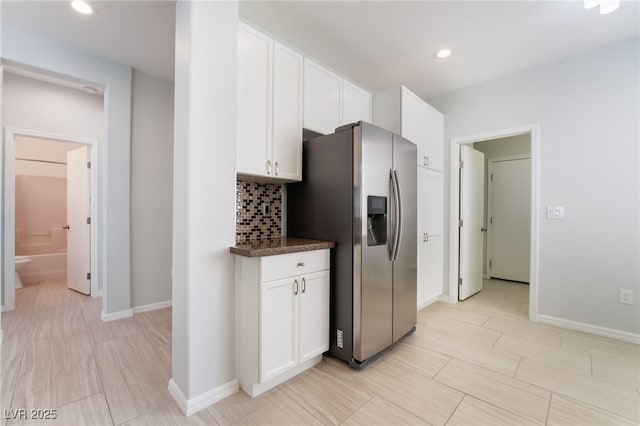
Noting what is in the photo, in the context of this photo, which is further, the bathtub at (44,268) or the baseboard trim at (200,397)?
the bathtub at (44,268)

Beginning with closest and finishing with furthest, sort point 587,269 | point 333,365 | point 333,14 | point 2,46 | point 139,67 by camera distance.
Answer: point 333,365 → point 333,14 → point 2,46 → point 587,269 → point 139,67

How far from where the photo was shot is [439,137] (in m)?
3.40

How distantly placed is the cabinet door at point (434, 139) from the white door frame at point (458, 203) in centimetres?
18

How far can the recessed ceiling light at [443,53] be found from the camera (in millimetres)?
2598

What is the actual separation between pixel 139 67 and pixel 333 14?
2297 mm

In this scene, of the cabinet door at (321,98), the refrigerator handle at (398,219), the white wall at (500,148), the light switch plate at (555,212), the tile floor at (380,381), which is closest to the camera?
the tile floor at (380,381)

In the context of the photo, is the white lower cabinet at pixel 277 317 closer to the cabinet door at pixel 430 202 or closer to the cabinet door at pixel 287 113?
the cabinet door at pixel 287 113

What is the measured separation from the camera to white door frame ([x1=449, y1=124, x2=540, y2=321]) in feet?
9.40

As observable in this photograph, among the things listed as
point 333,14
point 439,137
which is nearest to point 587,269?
point 439,137

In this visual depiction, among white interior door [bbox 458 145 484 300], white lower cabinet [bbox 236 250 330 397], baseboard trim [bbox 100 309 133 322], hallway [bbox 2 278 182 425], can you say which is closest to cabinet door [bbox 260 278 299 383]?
white lower cabinet [bbox 236 250 330 397]

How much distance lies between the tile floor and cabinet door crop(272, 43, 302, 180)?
61.4 inches

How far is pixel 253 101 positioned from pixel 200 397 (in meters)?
1.94

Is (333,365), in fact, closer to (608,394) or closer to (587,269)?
(608,394)

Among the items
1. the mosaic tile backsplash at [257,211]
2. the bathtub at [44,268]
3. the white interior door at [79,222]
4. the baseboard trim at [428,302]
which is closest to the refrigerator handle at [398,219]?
the mosaic tile backsplash at [257,211]
